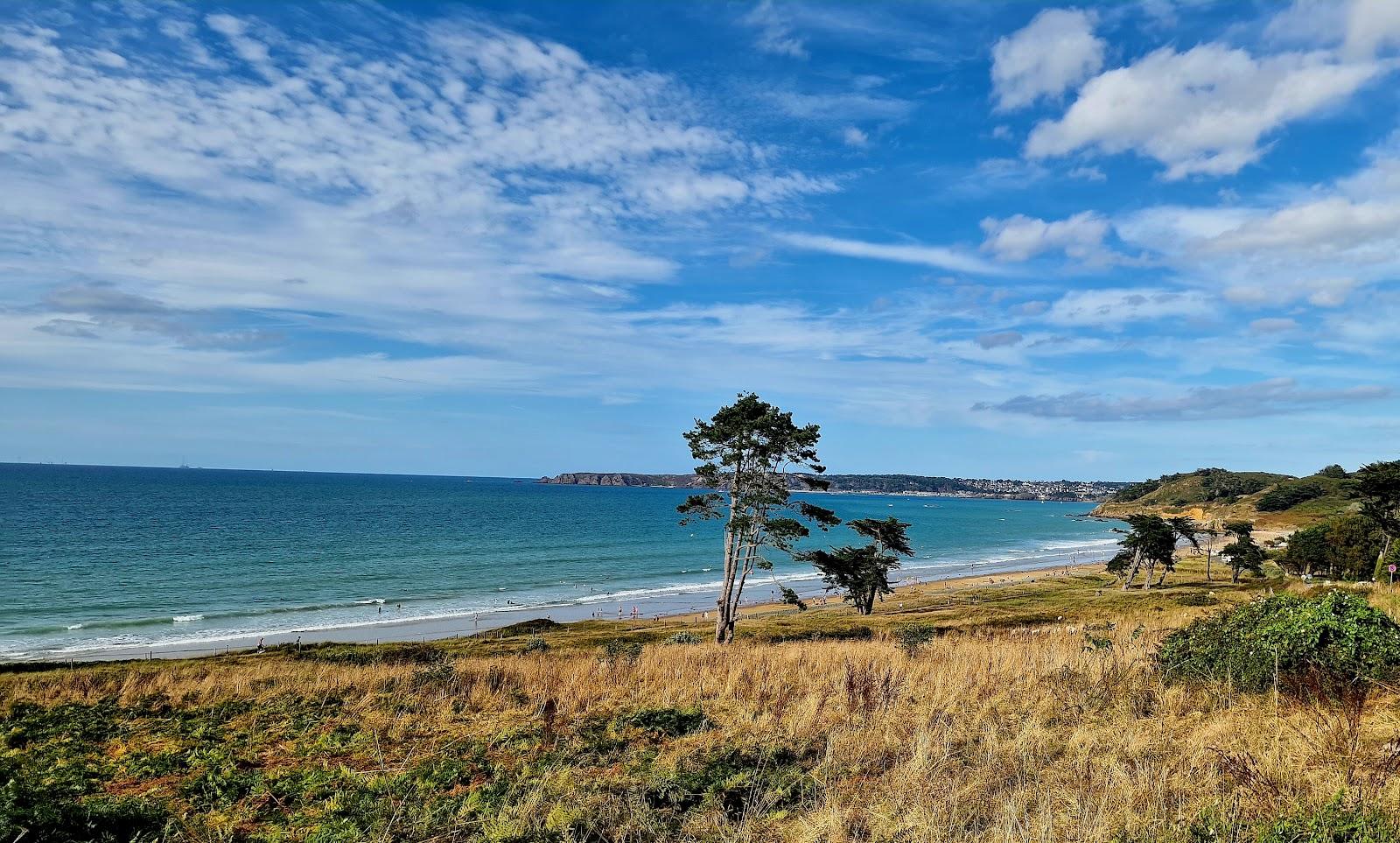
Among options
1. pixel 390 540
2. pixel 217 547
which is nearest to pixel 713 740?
pixel 217 547

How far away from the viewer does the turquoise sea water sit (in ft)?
160

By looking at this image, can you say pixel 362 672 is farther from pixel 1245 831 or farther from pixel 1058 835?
pixel 1245 831

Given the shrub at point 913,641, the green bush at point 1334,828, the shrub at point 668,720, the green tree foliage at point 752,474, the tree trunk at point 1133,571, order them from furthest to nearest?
1. the tree trunk at point 1133,571
2. the green tree foliage at point 752,474
3. the shrub at point 913,641
4. the shrub at point 668,720
5. the green bush at point 1334,828

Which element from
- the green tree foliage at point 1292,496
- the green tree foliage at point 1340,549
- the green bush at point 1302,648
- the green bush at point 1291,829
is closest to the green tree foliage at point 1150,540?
the green tree foliage at point 1340,549

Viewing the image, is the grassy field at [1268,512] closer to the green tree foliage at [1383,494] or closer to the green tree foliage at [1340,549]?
the green tree foliage at [1340,549]

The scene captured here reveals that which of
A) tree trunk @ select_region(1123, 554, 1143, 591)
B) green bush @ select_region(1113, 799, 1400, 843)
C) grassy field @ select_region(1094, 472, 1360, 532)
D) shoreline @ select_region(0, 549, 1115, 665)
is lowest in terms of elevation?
shoreline @ select_region(0, 549, 1115, 665)

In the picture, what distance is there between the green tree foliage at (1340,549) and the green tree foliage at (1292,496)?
397 feet

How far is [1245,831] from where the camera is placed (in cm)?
463

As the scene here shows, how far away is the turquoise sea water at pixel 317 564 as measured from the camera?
4888 centimetres

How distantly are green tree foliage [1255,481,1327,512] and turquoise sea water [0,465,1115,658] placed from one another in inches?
1708

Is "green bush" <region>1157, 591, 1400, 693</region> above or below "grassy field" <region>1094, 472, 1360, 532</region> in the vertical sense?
above

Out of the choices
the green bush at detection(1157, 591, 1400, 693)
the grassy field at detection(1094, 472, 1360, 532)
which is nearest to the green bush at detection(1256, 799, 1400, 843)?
the green bush at detection(1157, 591, 1400, 693)

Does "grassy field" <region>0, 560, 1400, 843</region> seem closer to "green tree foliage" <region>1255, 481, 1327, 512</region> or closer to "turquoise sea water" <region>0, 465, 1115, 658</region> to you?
"turquoise sea water" <region>0, 465, 1115, 658</region>

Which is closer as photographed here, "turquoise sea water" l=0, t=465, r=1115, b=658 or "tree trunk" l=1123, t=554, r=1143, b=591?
"turquoise sea water" l=0, t=465, r=1115, b=658
